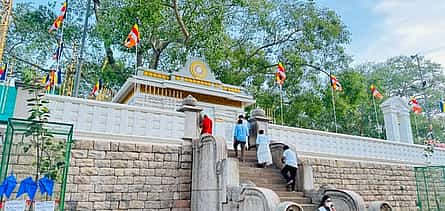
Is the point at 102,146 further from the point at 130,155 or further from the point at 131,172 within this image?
the point at 131,172

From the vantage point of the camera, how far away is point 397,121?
15.1 m

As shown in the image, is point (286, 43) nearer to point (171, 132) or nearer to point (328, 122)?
point (328, 122)

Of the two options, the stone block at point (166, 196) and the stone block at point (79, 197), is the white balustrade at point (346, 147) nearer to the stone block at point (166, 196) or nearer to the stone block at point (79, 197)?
the stone block at point (166, 196)

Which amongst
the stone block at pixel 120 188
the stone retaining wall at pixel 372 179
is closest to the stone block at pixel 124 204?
the stone block at pixel 120 188

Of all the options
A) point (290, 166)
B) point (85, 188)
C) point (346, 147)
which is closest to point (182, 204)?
point (85, 188)

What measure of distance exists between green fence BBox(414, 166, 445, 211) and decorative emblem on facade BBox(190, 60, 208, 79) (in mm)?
8710

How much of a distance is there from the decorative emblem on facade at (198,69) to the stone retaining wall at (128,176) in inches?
230

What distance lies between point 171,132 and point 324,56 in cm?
1416

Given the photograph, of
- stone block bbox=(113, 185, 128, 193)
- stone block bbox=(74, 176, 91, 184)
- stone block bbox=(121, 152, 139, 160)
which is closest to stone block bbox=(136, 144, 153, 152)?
stone block bbox=(121, 152, 139, 160)

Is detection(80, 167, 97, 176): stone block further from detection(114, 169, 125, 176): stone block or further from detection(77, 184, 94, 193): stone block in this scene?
detection(114, 169, 125, 176): stone block

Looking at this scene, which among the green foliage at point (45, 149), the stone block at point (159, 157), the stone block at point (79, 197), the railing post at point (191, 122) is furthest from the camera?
the railing post at point (191, 122)

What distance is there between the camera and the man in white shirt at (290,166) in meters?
8.14

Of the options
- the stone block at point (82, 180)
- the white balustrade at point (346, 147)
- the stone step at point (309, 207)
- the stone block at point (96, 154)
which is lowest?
the stone step at point (309, 207)

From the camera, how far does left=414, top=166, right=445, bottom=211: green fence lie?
440 inches
